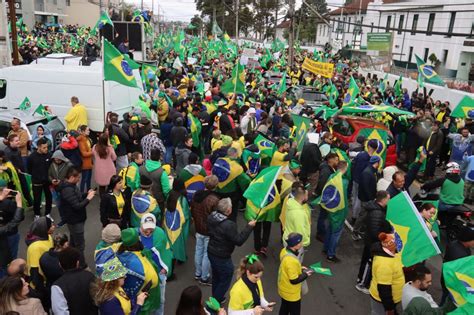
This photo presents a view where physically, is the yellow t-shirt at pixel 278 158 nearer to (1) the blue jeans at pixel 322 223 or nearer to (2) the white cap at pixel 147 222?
(1) the blue jeans at pixel 322 223

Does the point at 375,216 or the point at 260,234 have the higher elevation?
the point at 375,216

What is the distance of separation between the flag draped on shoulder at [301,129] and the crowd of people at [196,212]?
10 centimetres

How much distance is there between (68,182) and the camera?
19.6ft

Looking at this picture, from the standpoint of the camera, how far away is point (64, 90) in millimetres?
11453

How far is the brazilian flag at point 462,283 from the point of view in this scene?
3670 mm

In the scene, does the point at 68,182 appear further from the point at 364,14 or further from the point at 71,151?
the point at 364,14

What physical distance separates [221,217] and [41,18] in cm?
6875

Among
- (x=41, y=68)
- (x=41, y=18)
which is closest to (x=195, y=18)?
(x=41, y=18)

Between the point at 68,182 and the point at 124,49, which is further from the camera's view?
the point at 124,49

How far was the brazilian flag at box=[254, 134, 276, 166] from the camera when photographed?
28.7ft

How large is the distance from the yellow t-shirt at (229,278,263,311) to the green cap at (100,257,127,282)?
39.9 inches

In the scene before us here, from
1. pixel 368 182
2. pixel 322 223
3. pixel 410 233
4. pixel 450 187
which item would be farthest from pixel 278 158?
pixel 410 233

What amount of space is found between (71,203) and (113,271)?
2.47 meters

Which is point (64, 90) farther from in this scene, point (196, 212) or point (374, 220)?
point (374, 220)
